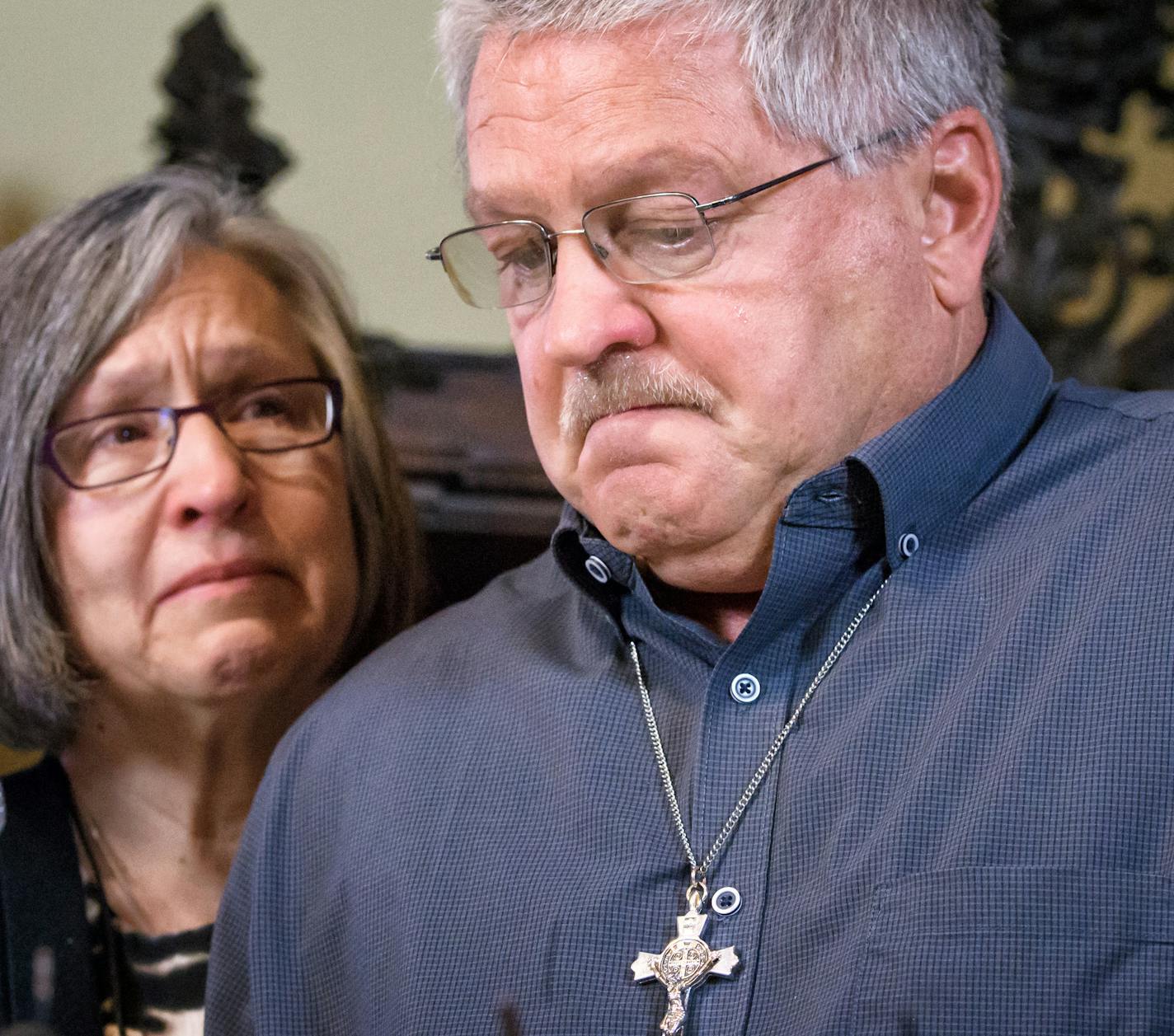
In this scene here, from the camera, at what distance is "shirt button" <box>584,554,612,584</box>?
56.8 inches

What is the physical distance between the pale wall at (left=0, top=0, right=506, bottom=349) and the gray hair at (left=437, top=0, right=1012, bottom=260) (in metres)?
1.11

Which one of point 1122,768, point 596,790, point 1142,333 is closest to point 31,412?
point 596,790

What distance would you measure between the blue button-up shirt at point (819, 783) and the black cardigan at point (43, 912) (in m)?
0.28

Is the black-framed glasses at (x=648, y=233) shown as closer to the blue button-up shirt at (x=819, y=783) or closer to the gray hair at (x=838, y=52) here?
the gray hair at (x=838, y=52)

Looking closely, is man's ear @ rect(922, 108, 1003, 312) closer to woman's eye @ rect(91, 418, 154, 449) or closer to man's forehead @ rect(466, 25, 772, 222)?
man's forehead @ rect(466, 25, 772, 222)

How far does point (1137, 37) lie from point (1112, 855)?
1329 millimetres

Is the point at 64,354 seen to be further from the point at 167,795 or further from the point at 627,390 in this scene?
the point at 627,390

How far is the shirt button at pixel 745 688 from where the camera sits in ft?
4.28

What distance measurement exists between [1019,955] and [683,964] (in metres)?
0.27

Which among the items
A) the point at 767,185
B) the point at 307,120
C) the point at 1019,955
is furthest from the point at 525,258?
the point at 307,120

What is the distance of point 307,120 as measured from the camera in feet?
8.39

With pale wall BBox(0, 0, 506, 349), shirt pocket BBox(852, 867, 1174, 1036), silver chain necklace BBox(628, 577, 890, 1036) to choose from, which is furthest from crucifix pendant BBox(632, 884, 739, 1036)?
pale wall BBox(0, 0, 506, 349)

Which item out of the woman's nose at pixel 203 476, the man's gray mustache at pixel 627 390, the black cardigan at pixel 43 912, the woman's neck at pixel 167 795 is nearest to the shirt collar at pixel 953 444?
the man's gray mustache at pixel 627 390

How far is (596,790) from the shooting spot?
133cm
